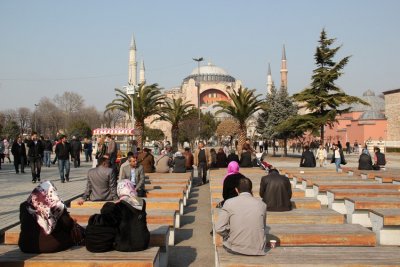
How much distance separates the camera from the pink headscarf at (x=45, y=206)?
5109mm

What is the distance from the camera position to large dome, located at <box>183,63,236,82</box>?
419ft

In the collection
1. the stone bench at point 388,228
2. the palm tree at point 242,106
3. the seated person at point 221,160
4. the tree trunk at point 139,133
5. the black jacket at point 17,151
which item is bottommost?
the stone bench at point 388,228

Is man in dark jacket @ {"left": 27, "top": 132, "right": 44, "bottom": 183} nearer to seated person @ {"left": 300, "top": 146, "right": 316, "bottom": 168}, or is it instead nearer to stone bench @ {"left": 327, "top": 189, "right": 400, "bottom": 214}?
stone bench @ {"left": 327, "top": 189, "right": 400, "bottom": 214}

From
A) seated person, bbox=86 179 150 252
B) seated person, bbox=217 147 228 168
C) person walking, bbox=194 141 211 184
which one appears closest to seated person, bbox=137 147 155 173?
person walking, bbox=194 141 211 184

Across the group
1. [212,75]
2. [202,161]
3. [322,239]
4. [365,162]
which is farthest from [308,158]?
[212,75]

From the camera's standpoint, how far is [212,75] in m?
128

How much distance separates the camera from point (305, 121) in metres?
35.0

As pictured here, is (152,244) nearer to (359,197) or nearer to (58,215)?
(58,215)

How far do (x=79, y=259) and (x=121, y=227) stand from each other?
606 millimetres

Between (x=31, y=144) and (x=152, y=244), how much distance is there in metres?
11.4

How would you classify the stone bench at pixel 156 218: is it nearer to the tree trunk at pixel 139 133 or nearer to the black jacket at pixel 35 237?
the black jacket at pixel 35 237

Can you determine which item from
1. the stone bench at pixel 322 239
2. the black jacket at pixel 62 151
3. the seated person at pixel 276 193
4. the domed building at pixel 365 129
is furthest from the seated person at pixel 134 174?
the domed building at pixel 365 129

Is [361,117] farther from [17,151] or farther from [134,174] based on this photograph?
[134,174]

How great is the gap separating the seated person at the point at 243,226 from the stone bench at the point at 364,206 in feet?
12.8
